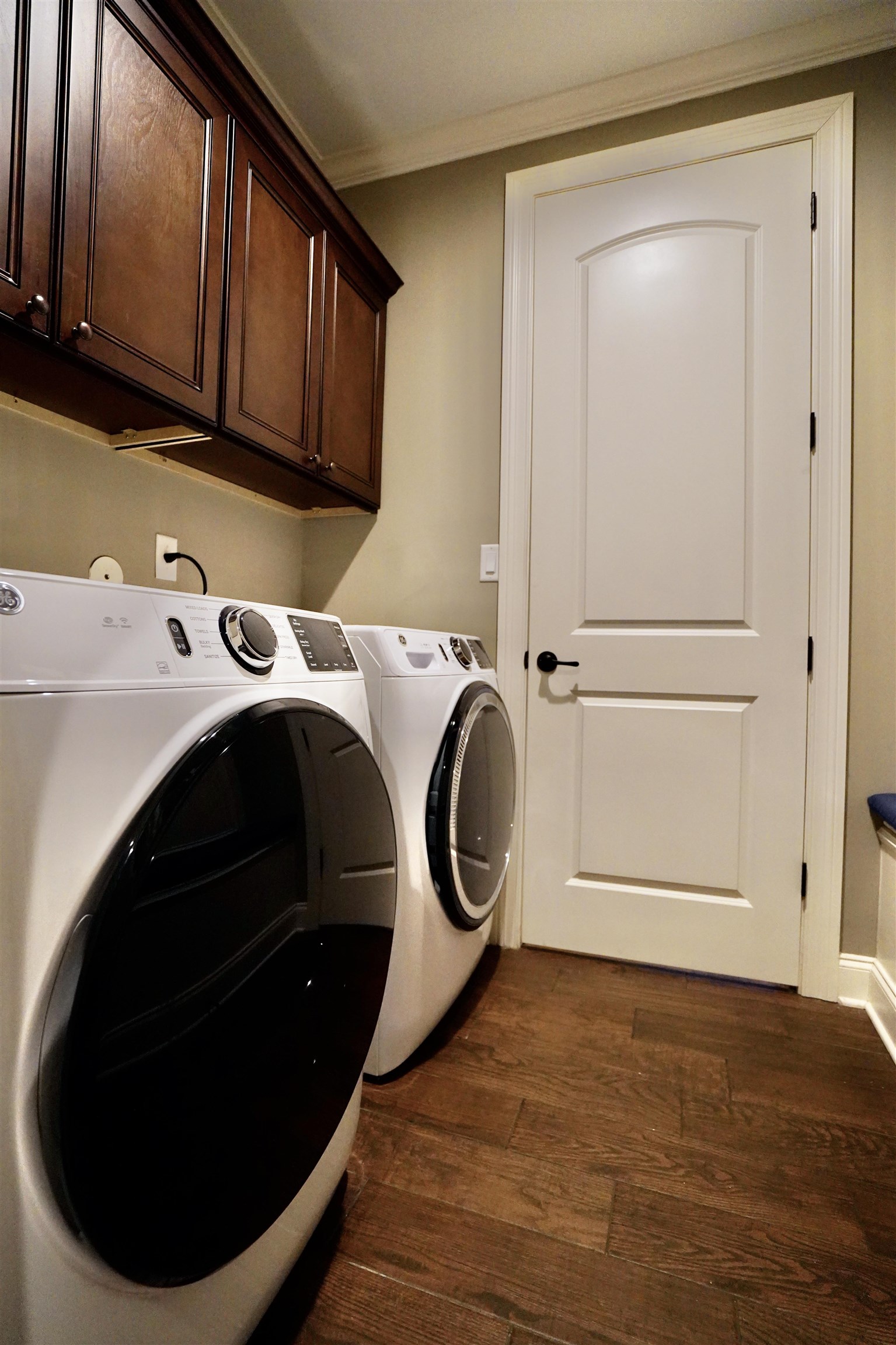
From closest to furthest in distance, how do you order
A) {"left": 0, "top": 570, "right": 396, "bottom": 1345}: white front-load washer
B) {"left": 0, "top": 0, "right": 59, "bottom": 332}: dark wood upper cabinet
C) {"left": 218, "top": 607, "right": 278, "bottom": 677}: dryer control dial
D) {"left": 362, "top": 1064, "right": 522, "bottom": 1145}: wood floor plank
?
{"left": 0, "top": 570, "right": 396, "bottom": 1345}: white front-load washer
{"left": 218, "top": 607, "right": 278, "bottom": 677}: dryer control dial
{"left": 0, "top": 0, "right": 59, "bottom": 332}: dark wood upper cabinet
{"left": 362, "top": 1064, "right": 522, "bottom": 1145}: wood floor plank

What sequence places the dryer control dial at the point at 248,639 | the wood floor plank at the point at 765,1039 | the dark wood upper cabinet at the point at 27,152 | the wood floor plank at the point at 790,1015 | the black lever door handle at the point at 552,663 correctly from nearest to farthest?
the dryer control dial at the point at 248,639
the dark wood upper cabinet at the point at 27,152
the wood floor plank at the point at 765,1039
the wood floor plank at the point at 790,1015
the black lever door handle at the point at 552,663

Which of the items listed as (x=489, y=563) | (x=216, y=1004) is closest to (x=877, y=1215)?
(x=216, y=1004)

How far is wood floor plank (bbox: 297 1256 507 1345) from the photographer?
808 millimetres

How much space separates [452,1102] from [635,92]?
2662 millimetres

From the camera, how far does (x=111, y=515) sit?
1494 mm

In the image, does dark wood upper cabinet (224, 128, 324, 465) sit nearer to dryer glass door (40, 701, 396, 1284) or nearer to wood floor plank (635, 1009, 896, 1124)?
dryer glass door (40, 701, 396, 1284)

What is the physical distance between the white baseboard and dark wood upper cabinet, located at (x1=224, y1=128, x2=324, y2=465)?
1982 mm

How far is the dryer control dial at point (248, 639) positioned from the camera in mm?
717

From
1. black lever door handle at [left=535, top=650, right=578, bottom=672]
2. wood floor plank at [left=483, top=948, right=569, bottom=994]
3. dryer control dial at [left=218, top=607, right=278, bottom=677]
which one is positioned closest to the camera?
dryer control dial at [left=218, top=607, right=278, bottom=677]

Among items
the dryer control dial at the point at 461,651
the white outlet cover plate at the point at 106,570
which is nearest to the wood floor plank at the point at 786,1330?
the dryer control dial at the point at 461,651

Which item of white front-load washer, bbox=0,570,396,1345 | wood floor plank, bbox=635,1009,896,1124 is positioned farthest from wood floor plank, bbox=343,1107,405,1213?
wood floor plank, bbox=635,1009,896,1124

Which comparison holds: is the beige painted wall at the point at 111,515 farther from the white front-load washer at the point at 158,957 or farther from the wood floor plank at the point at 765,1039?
the wood floor plank at the point at 765,1039

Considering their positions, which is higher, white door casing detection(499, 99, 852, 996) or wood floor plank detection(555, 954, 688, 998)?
white door casing detection(499, 99, 852, 996)

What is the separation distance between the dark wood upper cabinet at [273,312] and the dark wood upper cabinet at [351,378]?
61 millimetres
